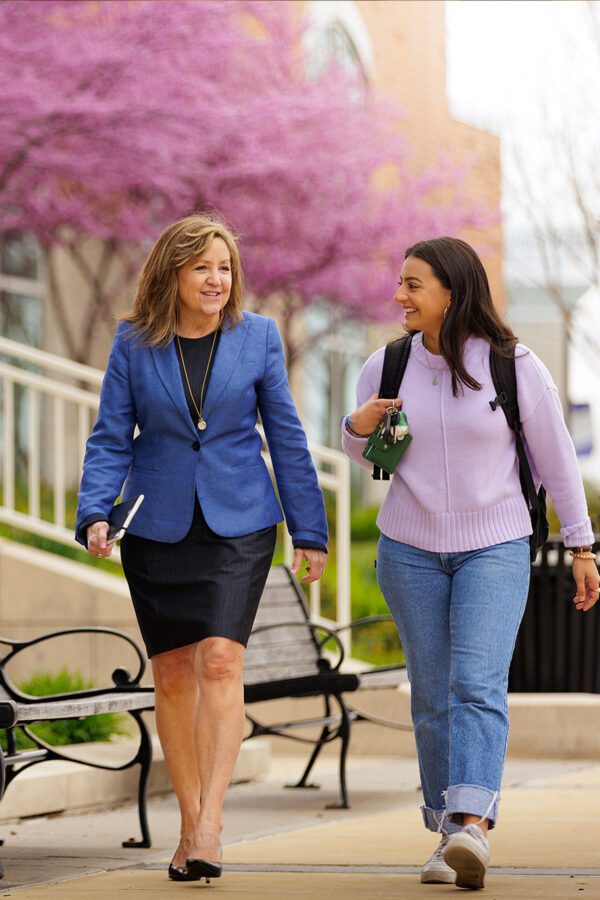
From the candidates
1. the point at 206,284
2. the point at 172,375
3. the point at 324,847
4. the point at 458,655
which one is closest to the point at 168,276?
the point at 206,284

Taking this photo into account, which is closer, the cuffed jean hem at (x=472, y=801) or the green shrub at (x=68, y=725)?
the cuffed jean hem at (x=472, y=801)

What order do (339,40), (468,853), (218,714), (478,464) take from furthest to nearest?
(339,40) < (218,714) < (478,464) < (468,853)

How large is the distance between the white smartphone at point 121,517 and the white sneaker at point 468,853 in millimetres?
1282

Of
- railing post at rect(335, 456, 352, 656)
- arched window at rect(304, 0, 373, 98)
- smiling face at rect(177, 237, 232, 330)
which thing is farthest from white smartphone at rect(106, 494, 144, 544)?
arched window at rect(304, 0, 373, 98)

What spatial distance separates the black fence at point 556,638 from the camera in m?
8.99

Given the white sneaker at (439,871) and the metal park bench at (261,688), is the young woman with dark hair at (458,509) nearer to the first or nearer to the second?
the white sneaker at (439,871)

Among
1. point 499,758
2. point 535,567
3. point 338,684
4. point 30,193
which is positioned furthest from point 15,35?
point 499,758

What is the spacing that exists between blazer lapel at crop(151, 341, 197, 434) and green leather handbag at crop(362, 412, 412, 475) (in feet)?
1.86

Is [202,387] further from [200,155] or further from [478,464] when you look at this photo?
[200,155]

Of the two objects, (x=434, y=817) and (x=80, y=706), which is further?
(x=80, y=706)

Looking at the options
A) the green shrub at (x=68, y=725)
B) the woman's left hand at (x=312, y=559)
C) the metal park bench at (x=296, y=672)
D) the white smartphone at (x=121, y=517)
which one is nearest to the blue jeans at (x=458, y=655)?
the woman's left hand at (x=312, y=559)

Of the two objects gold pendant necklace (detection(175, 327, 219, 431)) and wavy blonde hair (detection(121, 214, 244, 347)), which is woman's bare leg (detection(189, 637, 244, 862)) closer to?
gold pendant necklace (detection(175, 327, 219, 431))

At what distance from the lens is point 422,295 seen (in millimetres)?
5160

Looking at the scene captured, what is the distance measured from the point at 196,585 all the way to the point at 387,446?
716mm
